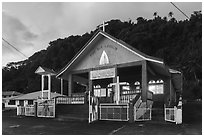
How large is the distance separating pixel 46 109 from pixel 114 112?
571 cm

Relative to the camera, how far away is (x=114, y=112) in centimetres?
1478

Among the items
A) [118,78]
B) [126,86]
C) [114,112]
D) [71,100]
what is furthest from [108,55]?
[126,86]

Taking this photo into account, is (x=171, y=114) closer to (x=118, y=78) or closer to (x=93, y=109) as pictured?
(x=93, y=109)

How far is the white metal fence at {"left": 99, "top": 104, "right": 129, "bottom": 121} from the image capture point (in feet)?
47.1

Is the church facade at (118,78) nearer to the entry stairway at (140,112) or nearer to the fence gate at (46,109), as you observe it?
the entry stairway at (140,112)

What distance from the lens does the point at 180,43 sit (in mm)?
48344

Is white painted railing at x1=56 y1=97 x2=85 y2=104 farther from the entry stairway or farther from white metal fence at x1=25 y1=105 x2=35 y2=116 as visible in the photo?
the entry stairway

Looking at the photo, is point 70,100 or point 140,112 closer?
point 140,112

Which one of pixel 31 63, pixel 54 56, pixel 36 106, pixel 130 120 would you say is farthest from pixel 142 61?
pixel 31 63

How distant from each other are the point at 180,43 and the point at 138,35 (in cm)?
819

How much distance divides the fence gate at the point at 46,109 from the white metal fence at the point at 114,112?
14.0ft

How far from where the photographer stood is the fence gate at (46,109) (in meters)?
17.7

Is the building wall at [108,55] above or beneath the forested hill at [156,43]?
beneath

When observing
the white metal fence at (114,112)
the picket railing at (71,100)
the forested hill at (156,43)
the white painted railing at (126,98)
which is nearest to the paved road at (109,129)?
the white metal fence at (114,112)
